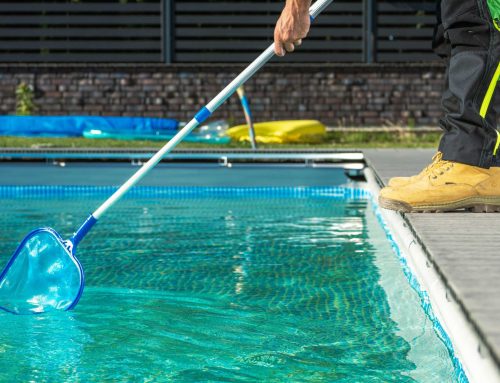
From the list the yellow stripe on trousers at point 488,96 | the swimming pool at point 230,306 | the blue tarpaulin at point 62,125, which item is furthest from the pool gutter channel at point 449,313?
the blue tarpaulin at point 62,125

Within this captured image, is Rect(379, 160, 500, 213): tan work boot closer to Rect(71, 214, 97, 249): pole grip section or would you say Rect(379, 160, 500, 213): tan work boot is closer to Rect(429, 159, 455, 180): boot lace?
Rect(429, 159, 455, 180): boot lace

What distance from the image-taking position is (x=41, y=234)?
3723mm

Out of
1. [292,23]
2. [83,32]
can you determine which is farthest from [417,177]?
[83,32]

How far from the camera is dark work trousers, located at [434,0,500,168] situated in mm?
3793

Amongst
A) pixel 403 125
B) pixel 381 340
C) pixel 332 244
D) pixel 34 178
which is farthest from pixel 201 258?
pixel 403 125

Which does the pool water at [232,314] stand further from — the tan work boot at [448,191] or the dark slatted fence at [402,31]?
the dark slatted fence at [402,31]

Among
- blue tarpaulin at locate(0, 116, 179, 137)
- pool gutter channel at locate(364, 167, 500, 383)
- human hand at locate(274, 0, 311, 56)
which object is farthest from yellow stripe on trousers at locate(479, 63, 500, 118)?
blue tarpaulin at locate(0, 116, 179, 137)

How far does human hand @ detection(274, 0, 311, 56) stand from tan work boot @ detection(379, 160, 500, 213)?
96 cm

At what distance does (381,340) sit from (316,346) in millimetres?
249

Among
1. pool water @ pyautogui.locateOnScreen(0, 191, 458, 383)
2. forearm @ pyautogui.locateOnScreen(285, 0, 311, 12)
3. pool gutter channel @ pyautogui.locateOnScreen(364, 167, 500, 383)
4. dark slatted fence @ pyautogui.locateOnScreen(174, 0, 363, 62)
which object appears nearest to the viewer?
pool gutter channel @ pyautogui.locateOnScreen(364, 167, 500, 383)

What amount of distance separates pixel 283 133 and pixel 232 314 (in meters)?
8.91

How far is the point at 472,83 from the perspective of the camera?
383 centimetres

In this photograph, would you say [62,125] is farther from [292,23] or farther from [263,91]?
[292,23]

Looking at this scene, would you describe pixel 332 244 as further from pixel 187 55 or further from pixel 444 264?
pixel 187 55
